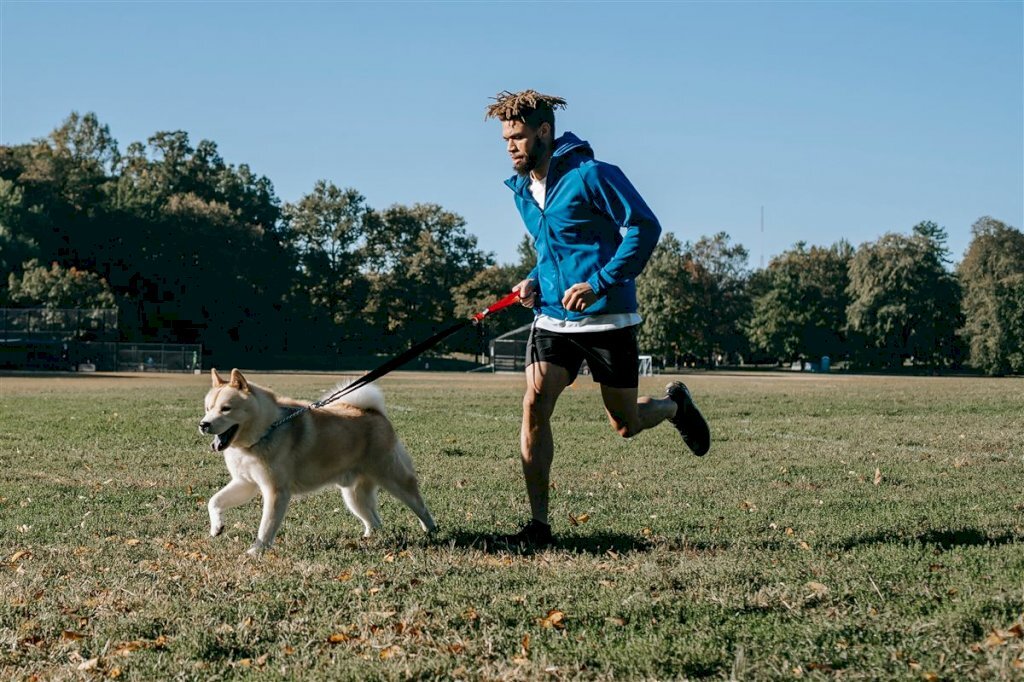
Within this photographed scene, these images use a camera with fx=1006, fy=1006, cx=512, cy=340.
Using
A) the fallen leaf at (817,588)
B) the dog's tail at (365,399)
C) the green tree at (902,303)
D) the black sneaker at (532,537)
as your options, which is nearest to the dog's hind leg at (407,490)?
the dog's tail at (365,399)

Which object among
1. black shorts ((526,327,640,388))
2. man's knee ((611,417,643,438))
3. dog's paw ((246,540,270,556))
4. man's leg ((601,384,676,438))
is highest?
black shorts ((526,327,640,388))

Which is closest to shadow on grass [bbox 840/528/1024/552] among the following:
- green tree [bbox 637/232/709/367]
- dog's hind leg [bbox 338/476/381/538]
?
dog's hind leg [bbox 338/476/381/538]

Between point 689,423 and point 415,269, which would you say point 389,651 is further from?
point 415,269

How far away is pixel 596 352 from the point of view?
559cm

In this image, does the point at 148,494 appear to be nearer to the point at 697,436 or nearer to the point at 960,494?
the point at 697,436

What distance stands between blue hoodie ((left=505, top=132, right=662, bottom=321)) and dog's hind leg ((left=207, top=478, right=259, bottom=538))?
2027 mm

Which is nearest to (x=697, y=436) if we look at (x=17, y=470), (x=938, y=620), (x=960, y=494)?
(x=960, y=494)

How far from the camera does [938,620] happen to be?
3771 mm

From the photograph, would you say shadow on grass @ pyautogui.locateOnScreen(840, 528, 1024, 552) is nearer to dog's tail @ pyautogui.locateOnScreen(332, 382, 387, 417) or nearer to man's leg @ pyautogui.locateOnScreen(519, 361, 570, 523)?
man's leg @ pyautogui.locateOnScreen(519, 361, 570, 523)

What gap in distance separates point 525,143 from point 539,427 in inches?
63.1

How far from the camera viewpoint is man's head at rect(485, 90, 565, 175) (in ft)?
18.2

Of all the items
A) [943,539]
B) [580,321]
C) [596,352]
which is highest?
[580,321]

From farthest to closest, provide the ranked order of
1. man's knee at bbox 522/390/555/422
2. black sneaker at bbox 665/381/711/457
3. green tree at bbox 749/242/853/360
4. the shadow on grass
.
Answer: green tree at bbox 749/242/853/360
black sneaker at bbox 665/381/711/457
man's knee at bbox 522/390/555/422
the shadow on grass

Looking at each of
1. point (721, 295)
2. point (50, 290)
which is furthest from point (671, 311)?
point (50, 290)
